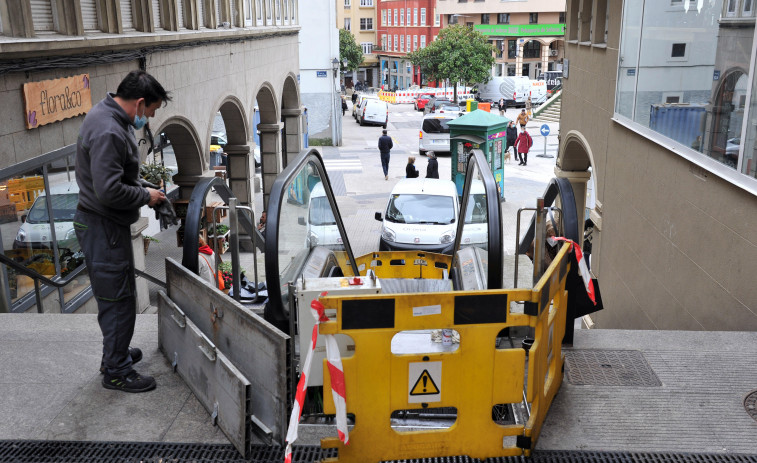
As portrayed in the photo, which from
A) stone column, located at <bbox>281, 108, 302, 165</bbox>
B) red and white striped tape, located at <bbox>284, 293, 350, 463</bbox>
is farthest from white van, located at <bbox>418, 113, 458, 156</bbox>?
Result: red and white striped tape, located at <bbox>284, 293, 350, 463</bbox>

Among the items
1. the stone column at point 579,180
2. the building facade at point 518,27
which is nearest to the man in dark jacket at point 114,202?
the stone column at point 579,180

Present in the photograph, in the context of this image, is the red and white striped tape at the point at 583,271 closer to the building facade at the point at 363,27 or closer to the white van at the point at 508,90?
the white van at the point at 508,90

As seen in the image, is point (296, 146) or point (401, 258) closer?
point (401, 258)

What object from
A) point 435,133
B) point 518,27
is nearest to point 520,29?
point 518,27

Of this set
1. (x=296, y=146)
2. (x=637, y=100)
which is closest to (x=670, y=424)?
(x=637, y=100)

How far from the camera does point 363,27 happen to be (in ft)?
272

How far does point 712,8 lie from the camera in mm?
7969

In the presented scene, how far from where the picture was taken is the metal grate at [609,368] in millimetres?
5238

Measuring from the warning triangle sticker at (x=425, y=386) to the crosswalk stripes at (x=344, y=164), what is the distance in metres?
25.8

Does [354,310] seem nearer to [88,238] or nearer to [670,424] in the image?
[88,238]

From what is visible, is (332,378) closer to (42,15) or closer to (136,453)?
(136,453)

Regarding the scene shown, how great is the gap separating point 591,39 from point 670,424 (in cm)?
991

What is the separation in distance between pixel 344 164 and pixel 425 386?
91.0 ft

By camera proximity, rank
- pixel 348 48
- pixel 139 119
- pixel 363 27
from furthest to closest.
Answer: pixel 363 27
pixel 348 48
pixel 139 119
